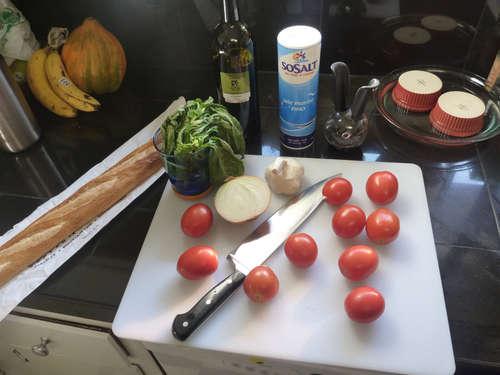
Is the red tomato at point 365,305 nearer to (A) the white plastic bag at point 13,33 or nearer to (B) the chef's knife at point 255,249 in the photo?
(B) the chef's knife at point 255,249

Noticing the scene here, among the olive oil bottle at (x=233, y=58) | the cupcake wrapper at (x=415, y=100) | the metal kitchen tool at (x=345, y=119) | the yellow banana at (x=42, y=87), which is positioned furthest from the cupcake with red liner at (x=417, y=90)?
the yellow banana at (x=42, y=87)

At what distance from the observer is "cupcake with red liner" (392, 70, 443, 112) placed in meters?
0.86

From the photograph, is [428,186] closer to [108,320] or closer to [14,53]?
[108,320]

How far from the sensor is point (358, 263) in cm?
62

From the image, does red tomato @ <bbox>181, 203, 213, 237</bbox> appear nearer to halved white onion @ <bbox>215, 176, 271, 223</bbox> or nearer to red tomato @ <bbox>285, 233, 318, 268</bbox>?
halved white onion @ <bbox>215, 176, 271, 223</bbox>

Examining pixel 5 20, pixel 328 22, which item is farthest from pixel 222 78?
pixel 5 20

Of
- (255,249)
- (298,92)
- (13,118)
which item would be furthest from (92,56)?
(255,249)

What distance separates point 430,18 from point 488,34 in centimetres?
12

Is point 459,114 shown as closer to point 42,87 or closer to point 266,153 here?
point 266,153

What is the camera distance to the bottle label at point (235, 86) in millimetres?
756

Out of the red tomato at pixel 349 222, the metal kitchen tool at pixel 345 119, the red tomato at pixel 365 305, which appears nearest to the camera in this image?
the red tomato at pixel 365 305

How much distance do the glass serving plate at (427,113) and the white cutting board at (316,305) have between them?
15 cm

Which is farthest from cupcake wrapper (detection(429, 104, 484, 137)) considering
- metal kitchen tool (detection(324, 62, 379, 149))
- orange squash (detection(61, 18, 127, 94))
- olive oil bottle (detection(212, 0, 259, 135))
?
orange squash (detection(61, 18, 127, 94))

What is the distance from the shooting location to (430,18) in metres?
0.88
